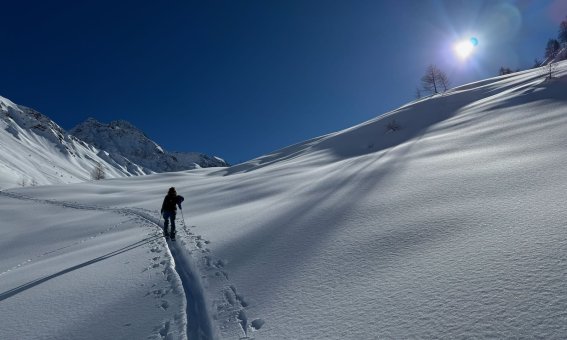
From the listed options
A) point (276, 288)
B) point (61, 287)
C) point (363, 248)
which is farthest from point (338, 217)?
point (61, 287)

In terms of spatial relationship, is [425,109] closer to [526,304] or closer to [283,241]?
[283,241]

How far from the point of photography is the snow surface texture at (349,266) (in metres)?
4.45

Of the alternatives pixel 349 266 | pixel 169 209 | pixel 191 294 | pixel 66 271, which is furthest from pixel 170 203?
pixel 349 266

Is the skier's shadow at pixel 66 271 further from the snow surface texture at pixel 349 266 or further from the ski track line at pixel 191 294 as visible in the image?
the ski track line at pixel 191 294

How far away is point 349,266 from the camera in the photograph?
6.46 m

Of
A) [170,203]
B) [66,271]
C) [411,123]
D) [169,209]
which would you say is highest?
[411,123]

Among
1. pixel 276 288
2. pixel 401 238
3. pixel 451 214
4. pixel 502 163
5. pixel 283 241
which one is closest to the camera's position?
pixel 276 288

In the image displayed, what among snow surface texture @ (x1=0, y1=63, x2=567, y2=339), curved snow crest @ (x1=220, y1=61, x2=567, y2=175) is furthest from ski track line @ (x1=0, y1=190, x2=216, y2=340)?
curved snow crest @ (x1=220, y1=61, x2=567, y2=175)

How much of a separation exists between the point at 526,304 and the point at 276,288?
378 centimetres

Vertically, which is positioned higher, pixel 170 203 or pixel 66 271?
pixel 170 203

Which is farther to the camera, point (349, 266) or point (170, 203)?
point (170, 203)

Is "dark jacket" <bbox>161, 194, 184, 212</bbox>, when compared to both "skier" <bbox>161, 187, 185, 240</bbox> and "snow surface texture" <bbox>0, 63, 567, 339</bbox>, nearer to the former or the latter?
"skier" <bbox>161, 187, 185, 240</bbox>

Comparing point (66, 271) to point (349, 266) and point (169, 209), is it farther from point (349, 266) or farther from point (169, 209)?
point (349, 266)

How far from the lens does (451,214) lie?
25.0ft
